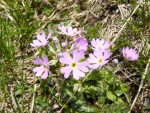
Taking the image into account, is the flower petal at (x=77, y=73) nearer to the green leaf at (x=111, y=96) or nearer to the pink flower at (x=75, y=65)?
the pink flower at (x=75, y=65)

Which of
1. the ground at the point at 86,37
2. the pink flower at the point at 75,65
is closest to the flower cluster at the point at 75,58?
the pink flower at the point at 75,65

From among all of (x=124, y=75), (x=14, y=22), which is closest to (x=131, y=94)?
(x=124, y=75)

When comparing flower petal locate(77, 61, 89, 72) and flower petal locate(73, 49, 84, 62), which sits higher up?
flower petal locate(73, 49, 84, 62)

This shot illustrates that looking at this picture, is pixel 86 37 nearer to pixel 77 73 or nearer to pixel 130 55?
pixel 130 55

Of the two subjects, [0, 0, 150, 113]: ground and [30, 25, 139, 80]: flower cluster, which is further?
[0, 0, 150, 113]: ground

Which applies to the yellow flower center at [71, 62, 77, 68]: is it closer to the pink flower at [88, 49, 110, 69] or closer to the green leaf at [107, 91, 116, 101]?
the pink flower at [88, 49, 110, 69]

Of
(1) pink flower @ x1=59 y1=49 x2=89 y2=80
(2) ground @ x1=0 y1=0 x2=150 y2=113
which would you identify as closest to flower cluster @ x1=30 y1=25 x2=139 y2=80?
(1) pink flower @ x1=59 y1=49 x2=89 y2=80

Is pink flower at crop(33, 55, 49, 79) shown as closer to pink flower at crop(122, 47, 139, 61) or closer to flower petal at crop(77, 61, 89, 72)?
flower petal at crop(77, 61, 89, 72)

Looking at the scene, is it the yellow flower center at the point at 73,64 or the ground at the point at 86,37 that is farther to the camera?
the ground at the point at 86,37

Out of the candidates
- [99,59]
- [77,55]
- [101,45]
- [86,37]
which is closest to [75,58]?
[77,55]

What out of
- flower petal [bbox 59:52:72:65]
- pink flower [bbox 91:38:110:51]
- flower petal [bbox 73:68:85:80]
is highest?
pink flower [bbox 91:38:110:51]
